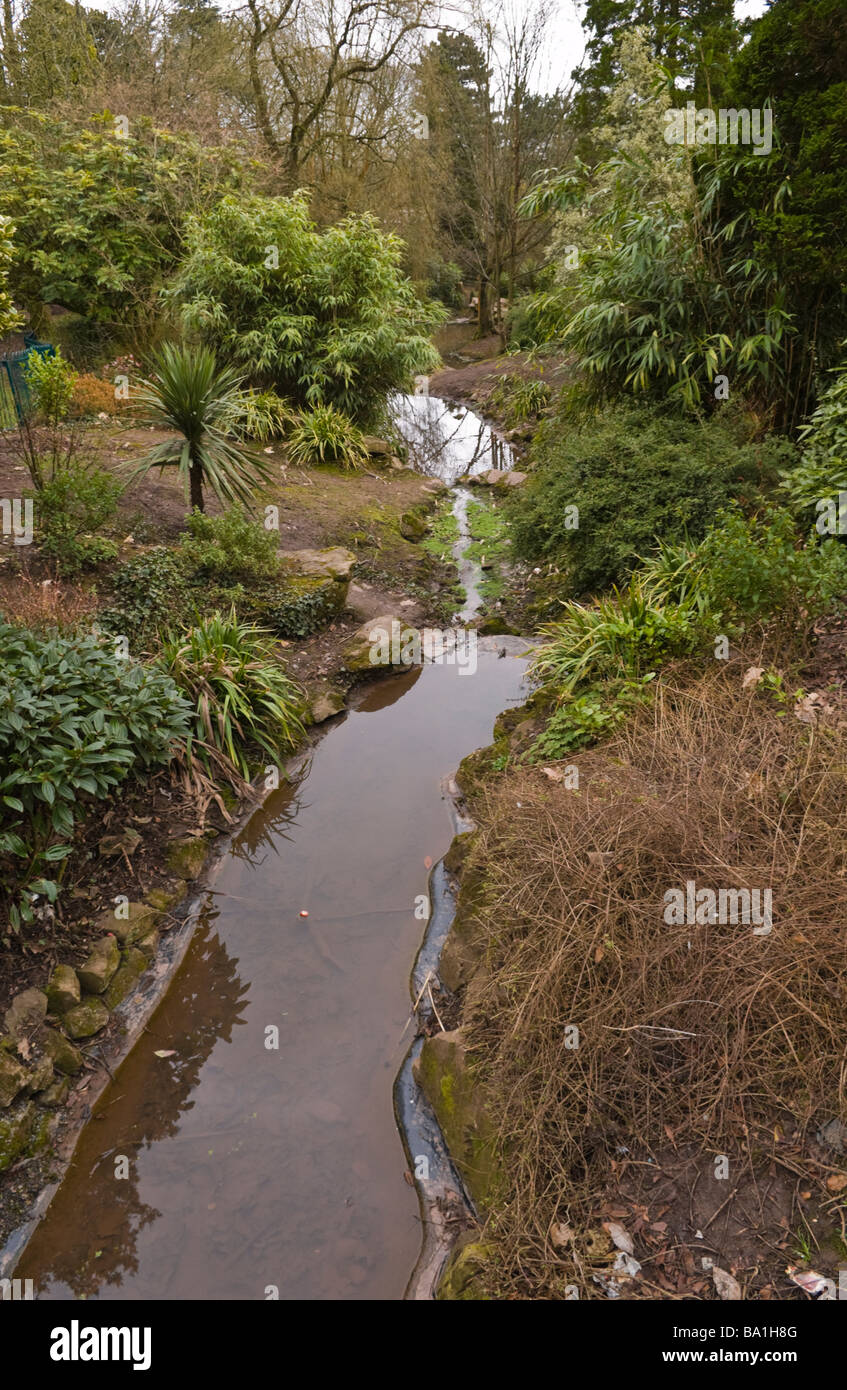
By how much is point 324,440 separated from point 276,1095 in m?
8.73

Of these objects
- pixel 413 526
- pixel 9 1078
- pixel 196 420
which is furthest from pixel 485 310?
pixel 9 1078

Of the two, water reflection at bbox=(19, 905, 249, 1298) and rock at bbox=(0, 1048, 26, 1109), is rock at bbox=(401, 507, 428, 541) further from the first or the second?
rock at bbox=(0, 1048, 26, 1109)

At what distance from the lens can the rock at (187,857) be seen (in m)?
4.60

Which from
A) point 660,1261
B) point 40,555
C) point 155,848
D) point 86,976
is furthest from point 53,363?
point 660,1261

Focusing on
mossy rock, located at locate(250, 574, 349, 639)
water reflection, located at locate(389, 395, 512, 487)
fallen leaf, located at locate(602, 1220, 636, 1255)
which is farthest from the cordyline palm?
fallen leaf, located at locate(602, 1220, 636, 1255)

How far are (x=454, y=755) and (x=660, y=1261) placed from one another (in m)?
3.69

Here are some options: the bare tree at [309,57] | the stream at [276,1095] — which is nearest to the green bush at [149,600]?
the stream at [276,1095]

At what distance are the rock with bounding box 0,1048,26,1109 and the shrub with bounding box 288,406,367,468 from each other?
27.3 feet

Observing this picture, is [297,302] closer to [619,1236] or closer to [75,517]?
[75,517]

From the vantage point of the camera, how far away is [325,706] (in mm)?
6207

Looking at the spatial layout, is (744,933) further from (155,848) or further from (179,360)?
(179,360)

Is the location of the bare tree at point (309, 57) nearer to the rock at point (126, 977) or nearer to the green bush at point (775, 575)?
the green bush at point (775, 575)

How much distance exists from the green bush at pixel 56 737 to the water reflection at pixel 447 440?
27.7 ft

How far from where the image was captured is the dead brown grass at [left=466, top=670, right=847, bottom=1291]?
2.69 meters
